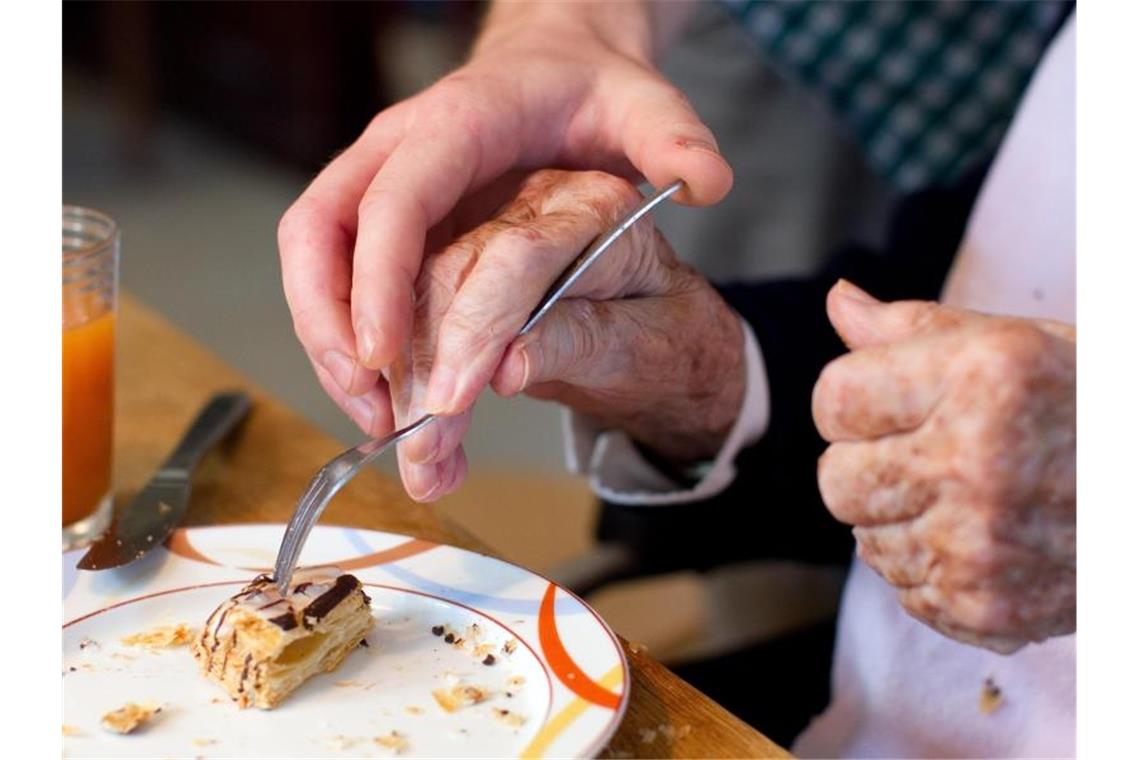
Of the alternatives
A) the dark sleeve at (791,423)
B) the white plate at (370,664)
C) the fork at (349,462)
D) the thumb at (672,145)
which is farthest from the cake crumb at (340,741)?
the dark sleeve at (791,423)

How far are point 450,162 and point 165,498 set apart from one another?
0.93ft

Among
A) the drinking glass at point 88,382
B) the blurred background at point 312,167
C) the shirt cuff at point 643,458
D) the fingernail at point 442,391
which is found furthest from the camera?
the blurred background at point 312,167

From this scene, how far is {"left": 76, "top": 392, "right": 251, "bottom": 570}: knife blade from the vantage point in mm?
742

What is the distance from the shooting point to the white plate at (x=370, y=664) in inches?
23.8

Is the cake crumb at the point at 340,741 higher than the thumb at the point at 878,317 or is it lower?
lower

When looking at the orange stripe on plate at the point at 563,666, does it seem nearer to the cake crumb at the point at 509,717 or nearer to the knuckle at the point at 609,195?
the cake crumb at the point at 509,717

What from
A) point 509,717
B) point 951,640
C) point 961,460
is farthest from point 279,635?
point 951,640

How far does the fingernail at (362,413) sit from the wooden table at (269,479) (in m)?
0.10

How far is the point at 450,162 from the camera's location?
2.55 feet

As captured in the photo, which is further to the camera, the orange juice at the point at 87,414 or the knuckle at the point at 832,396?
the orange juice at the point at 87,414

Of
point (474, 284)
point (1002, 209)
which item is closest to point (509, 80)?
point (474, 284)

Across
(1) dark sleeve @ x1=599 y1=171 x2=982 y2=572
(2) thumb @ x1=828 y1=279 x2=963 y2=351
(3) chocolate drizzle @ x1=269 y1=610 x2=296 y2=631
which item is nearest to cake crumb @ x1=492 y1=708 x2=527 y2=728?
(3) chocolate drizzle @ x1=269 y1=610 x2=296 y2=631

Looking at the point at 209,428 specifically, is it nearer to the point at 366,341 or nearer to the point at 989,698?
the point at 366,341

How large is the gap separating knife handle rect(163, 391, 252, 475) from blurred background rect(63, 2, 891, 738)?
0.45ft
